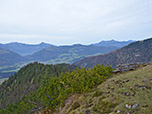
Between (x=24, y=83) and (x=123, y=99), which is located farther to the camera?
(x=24, y=83)

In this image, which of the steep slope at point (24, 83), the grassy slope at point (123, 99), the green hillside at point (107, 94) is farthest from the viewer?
the steep slope at point (24, 83)

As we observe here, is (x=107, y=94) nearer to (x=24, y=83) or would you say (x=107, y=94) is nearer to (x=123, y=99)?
(x=123, y=99)

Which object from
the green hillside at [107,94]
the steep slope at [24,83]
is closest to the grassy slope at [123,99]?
the green hillside at [107,94]

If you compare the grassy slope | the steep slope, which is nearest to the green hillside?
the grassy slope

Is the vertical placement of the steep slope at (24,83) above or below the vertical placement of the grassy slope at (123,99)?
below

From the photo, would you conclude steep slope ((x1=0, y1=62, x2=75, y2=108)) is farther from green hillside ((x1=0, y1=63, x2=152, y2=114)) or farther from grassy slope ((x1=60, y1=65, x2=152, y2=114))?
grassy slope ((x1=60, y1=65, x2=152, y2=114))

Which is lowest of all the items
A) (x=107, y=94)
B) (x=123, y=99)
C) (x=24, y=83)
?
(x=24, y=83)

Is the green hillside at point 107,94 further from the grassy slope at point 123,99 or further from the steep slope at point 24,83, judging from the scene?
the steep slope at point 24,83

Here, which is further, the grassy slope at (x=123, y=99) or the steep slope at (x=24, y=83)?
the steep slope at (x=24, y=83)

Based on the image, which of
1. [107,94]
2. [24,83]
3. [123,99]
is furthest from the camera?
[24,83]

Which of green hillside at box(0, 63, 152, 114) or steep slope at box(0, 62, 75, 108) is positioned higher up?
green hillside at box(0, 63, 152, 114)

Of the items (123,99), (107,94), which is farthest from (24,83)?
(123,99)

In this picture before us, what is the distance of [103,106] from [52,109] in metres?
16.7

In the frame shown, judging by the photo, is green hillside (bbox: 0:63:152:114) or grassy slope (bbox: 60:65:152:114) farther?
green hillside (bbox: 0:63:152:114)
